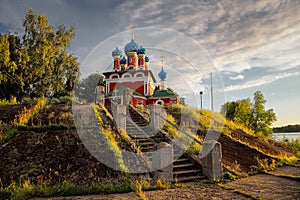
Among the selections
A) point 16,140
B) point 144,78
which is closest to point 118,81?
point 144,78

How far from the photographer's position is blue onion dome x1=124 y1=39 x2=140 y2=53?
99.5ft

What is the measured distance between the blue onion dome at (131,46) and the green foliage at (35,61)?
A: 281 inches

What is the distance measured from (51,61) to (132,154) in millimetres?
20611

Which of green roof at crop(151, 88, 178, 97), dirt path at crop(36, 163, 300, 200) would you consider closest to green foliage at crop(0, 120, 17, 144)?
dirt path at crop(36, 163, 300, 200)

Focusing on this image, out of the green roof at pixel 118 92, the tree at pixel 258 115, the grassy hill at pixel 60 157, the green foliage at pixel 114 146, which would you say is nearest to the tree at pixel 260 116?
the tree at pixel 258 115

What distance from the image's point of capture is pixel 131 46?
1197 inches

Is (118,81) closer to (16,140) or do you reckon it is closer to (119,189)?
(16,140)

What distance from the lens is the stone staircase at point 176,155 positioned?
6.78 metres

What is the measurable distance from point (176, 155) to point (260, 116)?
1176 inches

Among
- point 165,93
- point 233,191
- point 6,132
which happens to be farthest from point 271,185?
point 165,93

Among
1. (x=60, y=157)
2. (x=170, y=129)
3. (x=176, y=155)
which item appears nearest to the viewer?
(x=60, y=157)

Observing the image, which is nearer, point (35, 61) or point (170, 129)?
point (170, 129)

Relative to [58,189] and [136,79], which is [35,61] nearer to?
[136,79]

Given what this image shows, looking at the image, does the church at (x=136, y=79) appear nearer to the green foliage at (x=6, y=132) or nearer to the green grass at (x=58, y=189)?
the green foliage at (x=6, y=132)
